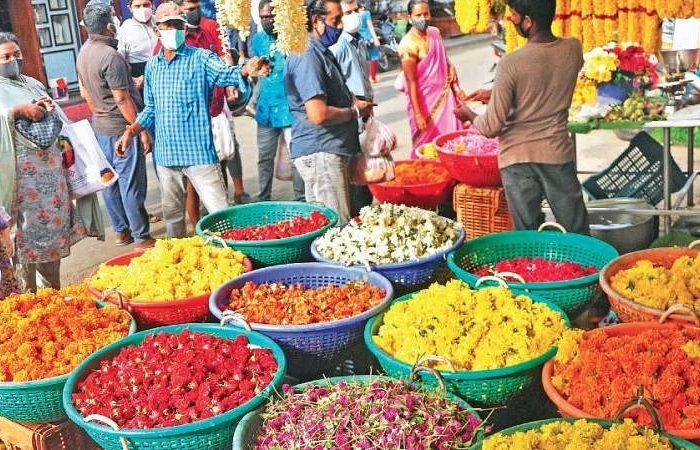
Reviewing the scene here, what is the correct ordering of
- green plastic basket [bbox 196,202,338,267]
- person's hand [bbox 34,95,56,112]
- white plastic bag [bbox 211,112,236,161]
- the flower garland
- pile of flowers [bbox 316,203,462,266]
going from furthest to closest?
1. white plastic bag [bbox 211,112,236,161]
2. the flower garland
3. person's hand [bbox 34,95,56,112]
4. green plastic basket [bbox 196,202,338,267]
5. pile of flowers [bbox 316,203,462,266]

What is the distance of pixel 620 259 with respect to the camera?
3350 millimetres

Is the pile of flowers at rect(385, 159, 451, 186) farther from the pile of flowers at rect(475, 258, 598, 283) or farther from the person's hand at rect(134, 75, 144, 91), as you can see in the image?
the person's hand at rect(134, 75, 144, 91)

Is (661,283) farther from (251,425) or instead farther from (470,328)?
(251,425)

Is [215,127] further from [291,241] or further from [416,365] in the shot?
[416,365]

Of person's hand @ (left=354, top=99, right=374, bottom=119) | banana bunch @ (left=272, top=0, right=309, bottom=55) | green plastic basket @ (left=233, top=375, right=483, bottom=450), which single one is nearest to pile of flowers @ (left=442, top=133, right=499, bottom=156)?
person's hand @ (left=354, top=99, right=374, bottom=119)

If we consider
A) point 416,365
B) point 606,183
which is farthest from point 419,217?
point 606,183

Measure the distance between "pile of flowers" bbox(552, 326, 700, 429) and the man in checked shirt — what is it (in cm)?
320

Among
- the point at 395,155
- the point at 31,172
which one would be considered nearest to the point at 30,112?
the point at 31,172

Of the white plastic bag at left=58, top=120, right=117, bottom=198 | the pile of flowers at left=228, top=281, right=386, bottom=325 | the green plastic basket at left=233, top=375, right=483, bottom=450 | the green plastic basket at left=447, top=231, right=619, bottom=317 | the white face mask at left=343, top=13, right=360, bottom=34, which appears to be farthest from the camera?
the white face mask at left=343, top=13, right=360, bottom=34

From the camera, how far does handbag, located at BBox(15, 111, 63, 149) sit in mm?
4805

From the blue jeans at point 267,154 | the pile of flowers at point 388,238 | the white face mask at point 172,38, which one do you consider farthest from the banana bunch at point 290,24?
the blue jeans at point 267,154

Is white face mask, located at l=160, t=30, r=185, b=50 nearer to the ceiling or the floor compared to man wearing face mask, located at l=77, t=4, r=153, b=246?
nearer to the ceiling

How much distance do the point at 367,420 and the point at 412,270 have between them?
1.33 m

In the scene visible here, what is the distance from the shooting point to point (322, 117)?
15.2ft
